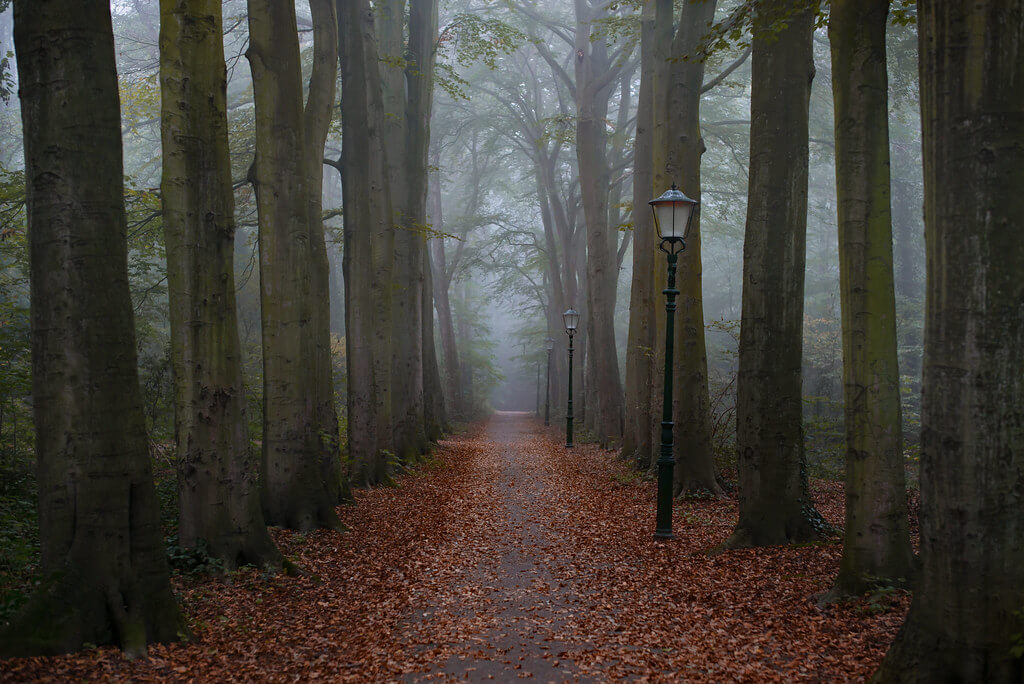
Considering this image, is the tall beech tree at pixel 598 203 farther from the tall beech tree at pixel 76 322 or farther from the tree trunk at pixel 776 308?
the tall beech tree at pixel 76 322

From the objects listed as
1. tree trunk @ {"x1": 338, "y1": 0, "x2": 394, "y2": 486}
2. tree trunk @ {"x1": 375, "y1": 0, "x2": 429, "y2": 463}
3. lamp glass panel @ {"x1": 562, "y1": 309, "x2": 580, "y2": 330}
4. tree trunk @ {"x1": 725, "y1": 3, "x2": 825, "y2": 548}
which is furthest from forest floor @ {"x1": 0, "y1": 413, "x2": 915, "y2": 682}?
lamp glass panel @ {"x1": 562, "y1": 309, "x2": 580, "y2": 330}

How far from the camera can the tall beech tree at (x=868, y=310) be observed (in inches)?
221

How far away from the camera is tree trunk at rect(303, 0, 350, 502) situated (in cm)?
923

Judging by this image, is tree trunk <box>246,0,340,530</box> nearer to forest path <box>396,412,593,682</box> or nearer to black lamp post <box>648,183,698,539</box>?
forest path <box>396,412,593,682</box>

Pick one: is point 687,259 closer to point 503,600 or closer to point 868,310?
point 868,310

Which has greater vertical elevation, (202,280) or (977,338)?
(202,280)

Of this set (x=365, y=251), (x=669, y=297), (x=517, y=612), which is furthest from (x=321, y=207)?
(x=517, y=612)

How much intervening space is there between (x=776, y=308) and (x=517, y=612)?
408 cm

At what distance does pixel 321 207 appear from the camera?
930cm

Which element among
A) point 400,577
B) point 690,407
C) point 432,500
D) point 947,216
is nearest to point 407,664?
point 400,577

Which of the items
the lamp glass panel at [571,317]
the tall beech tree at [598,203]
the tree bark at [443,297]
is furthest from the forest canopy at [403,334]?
the tree bark at [443,297]

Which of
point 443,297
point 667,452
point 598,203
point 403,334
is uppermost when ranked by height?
point 598,203

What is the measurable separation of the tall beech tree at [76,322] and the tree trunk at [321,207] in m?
4.52

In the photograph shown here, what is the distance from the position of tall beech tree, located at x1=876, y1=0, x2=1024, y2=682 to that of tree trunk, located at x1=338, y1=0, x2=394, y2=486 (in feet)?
28.9
